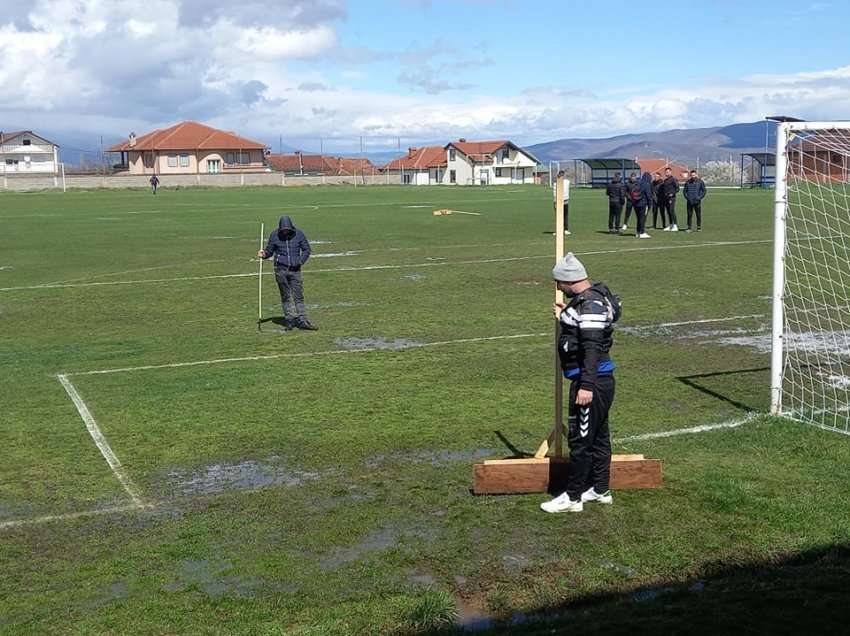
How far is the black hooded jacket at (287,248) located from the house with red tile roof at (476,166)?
112 m

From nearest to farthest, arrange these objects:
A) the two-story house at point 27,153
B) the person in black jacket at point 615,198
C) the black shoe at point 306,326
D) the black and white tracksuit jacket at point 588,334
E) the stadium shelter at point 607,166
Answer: the black and white tracksuit jacket at point 588,334 → the black shoe at point 306,326 → the person in black jacket at point 615,198 → the stadium shelter at point 607,166 → the two-story house at point 27,153

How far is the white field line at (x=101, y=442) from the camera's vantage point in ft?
29.0

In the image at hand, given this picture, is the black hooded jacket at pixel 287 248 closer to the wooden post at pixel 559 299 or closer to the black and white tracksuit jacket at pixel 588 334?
the wooden post at pixel 559 299

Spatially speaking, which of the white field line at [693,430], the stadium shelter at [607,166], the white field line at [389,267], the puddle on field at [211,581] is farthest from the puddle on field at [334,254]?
the stadium shelter at [607,166]

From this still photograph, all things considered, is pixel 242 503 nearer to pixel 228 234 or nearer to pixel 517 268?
pixel 517 268

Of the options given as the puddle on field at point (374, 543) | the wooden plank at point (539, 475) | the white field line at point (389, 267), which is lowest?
the puddle on field at point (374, 543)

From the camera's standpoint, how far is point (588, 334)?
7.61 m

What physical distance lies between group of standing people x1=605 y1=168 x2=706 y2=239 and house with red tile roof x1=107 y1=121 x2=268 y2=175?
91413 millimetres

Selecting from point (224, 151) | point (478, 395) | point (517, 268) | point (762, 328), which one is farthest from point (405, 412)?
point (224, 151)

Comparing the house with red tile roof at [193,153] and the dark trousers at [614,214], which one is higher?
the house with red tile roof at [193,153]

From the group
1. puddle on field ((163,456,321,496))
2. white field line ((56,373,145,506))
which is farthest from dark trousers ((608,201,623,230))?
puddle on field ((163,456,321,496))

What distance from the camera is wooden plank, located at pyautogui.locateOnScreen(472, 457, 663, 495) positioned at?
845 centimetres

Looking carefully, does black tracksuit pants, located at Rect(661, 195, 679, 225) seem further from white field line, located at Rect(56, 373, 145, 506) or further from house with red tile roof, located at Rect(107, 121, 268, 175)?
house with red tile roof, located at Rect(107, 121, 268, 175)

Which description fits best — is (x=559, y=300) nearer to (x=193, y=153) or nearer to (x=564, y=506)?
(x=564, y=506)
